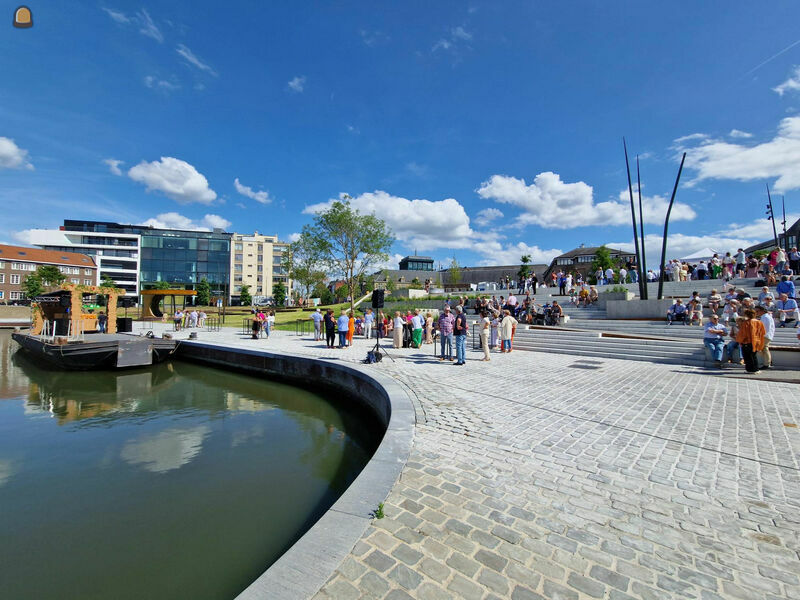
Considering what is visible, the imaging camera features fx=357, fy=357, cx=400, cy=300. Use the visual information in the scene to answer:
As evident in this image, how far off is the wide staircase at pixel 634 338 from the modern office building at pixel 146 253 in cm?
7761

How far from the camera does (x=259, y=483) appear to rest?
17.5ft

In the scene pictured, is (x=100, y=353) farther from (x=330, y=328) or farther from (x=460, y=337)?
(x=460, y=337)

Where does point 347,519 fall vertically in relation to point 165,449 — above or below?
above

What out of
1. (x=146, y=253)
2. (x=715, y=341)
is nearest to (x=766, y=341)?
(x=715, y=341)

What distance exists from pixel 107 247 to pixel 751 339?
101792 millimetres

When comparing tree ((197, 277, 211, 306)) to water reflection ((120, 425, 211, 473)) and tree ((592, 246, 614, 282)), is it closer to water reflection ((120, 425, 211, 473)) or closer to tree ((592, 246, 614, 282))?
→ water reflection ((120, 425, 211, 473))

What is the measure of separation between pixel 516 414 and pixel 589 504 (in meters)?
2.60

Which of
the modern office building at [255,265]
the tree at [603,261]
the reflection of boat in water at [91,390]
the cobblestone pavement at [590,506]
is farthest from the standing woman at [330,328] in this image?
the modern office building at [255,265]

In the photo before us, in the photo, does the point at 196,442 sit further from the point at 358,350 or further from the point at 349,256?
the point at 349,256

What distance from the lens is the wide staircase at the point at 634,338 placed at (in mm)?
10938

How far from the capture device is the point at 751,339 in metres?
8.49

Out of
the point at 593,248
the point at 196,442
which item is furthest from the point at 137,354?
the point at 593,248

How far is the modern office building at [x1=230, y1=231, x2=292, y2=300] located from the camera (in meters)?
83.2

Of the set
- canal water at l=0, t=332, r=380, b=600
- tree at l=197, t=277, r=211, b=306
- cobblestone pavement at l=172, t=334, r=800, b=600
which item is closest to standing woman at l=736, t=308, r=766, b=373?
cobblestone pavement at l=172, t=334, r=800, b=600
